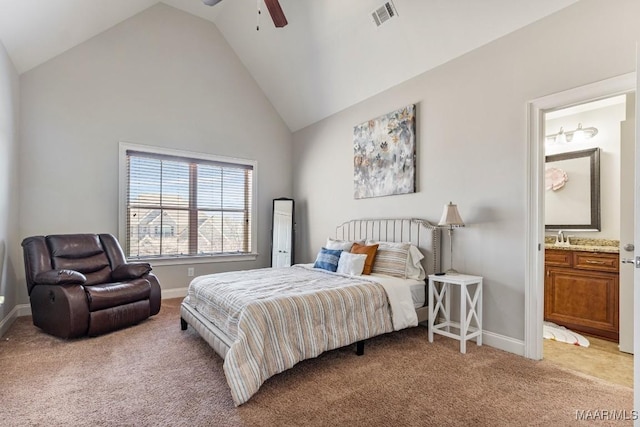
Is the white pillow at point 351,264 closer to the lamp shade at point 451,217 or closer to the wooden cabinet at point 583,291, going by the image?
the lamp shade at point 451,217

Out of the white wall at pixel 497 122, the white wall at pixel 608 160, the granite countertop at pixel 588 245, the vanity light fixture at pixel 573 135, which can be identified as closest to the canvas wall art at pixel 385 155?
the white wall at pixel 497 122

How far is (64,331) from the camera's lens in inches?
120

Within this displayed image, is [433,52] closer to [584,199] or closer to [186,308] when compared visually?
[584,199]

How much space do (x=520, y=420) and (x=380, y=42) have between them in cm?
371

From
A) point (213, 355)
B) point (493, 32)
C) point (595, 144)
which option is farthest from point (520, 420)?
point (595, 144)

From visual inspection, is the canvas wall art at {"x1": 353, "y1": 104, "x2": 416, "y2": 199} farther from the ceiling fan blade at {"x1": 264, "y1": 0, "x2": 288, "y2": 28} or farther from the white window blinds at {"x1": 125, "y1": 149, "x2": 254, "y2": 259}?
the white window blinds at {"x1": 125, "y1": 149, "x2": 254, "y2": 259}

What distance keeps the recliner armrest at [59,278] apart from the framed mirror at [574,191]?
18.2 feet

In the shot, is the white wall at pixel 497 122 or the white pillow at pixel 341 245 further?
the white pillow at pixel 341 245

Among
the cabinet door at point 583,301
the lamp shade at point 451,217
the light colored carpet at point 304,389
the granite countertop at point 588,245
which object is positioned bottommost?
the light colored carpet at point 304,389

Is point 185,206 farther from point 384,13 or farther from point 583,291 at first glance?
point 583,291

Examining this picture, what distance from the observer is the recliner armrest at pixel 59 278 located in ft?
10.2

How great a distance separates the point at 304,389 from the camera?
7.30 feet

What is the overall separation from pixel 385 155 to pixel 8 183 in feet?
14.0

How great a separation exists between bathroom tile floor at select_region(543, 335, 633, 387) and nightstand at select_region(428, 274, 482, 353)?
0.62 metres
